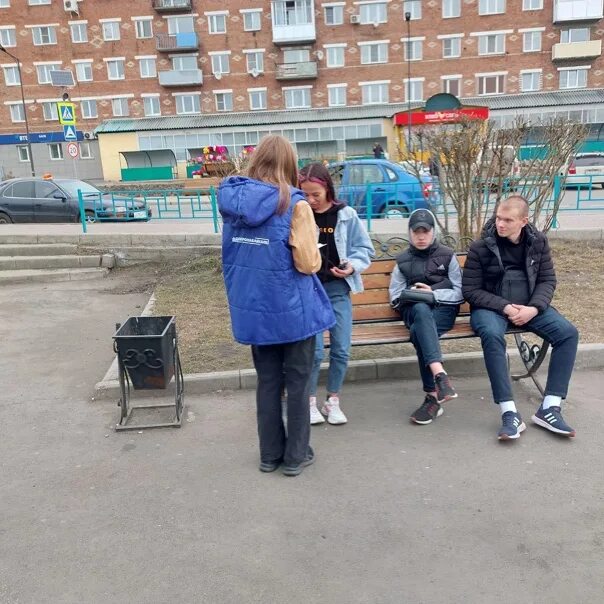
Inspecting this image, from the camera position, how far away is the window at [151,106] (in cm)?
4562

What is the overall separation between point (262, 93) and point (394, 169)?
117 feet

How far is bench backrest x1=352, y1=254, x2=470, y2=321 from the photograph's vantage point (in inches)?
195

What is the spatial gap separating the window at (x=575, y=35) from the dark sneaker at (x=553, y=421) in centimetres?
4632

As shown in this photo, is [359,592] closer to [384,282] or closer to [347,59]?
[384,282]

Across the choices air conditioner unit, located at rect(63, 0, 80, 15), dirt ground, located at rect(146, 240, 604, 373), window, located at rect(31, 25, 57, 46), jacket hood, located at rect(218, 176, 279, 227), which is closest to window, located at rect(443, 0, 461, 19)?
air conditioner unit, located at rect(63, 0, 80, 15)

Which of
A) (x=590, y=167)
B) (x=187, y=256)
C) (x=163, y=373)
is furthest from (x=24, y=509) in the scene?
(x=590, y=167)

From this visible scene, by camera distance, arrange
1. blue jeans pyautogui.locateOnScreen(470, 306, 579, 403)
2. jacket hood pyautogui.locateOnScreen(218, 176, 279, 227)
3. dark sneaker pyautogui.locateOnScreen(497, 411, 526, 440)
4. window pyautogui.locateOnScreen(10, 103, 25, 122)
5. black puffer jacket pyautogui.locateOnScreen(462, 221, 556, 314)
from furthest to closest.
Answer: window pyautogui.locateOnScreen(10, 103, 25, 122)
black puffer jacket pyautogui.locateOnScreen(462, 221, 556, 314)
blue jeans pyautogui.locateOnScreen(470, 306, 579, 403)
dark sneaker pyautogui.locateOnScreen(497, 411, 526, 440)
jacket hood pyautogui.locateOnScreen(218, 176, 279, 227)

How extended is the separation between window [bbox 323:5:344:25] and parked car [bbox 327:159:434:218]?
3593 cm

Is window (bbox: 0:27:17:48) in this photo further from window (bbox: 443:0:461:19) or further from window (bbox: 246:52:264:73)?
window (bbox: 443:0:461:19)

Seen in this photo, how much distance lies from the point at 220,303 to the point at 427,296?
3.54 m

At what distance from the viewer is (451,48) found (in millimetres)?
43531

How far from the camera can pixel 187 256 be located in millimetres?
10258

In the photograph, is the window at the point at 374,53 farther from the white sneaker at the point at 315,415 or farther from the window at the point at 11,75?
the white sneaker at the point at 315,415

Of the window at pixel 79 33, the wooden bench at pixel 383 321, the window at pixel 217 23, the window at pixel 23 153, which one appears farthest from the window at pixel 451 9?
the wooden bench at pixel 383 321
